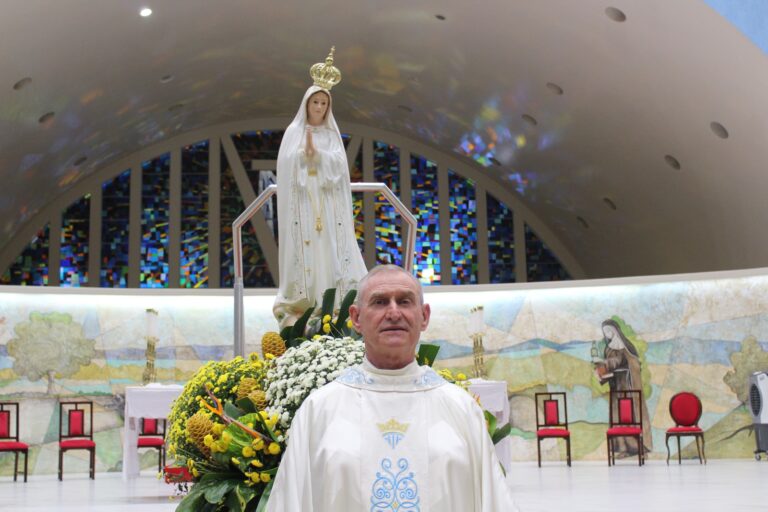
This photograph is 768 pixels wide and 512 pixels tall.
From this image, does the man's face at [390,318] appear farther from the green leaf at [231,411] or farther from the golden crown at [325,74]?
the golden crown at [325,74]

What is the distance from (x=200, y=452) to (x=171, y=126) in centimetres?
1704

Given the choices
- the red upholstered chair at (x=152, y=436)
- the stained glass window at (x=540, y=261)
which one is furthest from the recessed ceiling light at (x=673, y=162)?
the red upholstered chair at (x=152, y=436)

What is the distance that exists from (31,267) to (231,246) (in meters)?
3.89

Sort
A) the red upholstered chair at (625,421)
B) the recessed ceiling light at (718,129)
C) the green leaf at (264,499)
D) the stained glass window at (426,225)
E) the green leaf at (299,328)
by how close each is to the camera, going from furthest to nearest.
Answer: the stained glass window at (426,225), the recessed ceiling light at (718,129), the red upholstered chair at (625,421), the green leaf at (299,328), the green leaf at (264,499)

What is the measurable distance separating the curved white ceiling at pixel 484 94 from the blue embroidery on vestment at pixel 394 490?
12.4m

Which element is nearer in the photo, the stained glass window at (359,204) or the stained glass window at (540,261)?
the stained glass window at (359,204)

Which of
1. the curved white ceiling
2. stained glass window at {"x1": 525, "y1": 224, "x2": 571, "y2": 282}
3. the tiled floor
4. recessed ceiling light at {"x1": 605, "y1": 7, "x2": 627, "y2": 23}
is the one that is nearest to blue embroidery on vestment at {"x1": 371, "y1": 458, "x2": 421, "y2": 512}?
the tiled floor

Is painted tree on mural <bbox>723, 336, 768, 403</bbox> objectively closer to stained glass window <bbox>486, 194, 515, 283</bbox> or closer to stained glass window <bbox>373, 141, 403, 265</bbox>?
stained glass window <bbox>486, 194, 515, 283</bbox>

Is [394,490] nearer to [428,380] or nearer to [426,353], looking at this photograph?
[428,380]

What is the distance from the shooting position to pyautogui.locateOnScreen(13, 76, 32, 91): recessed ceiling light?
1603 cm

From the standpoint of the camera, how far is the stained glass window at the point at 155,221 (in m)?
21.3

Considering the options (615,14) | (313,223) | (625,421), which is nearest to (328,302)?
(313,223)

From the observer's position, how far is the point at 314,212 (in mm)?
6984

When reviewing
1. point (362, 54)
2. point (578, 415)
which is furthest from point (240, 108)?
point (578, 415)
